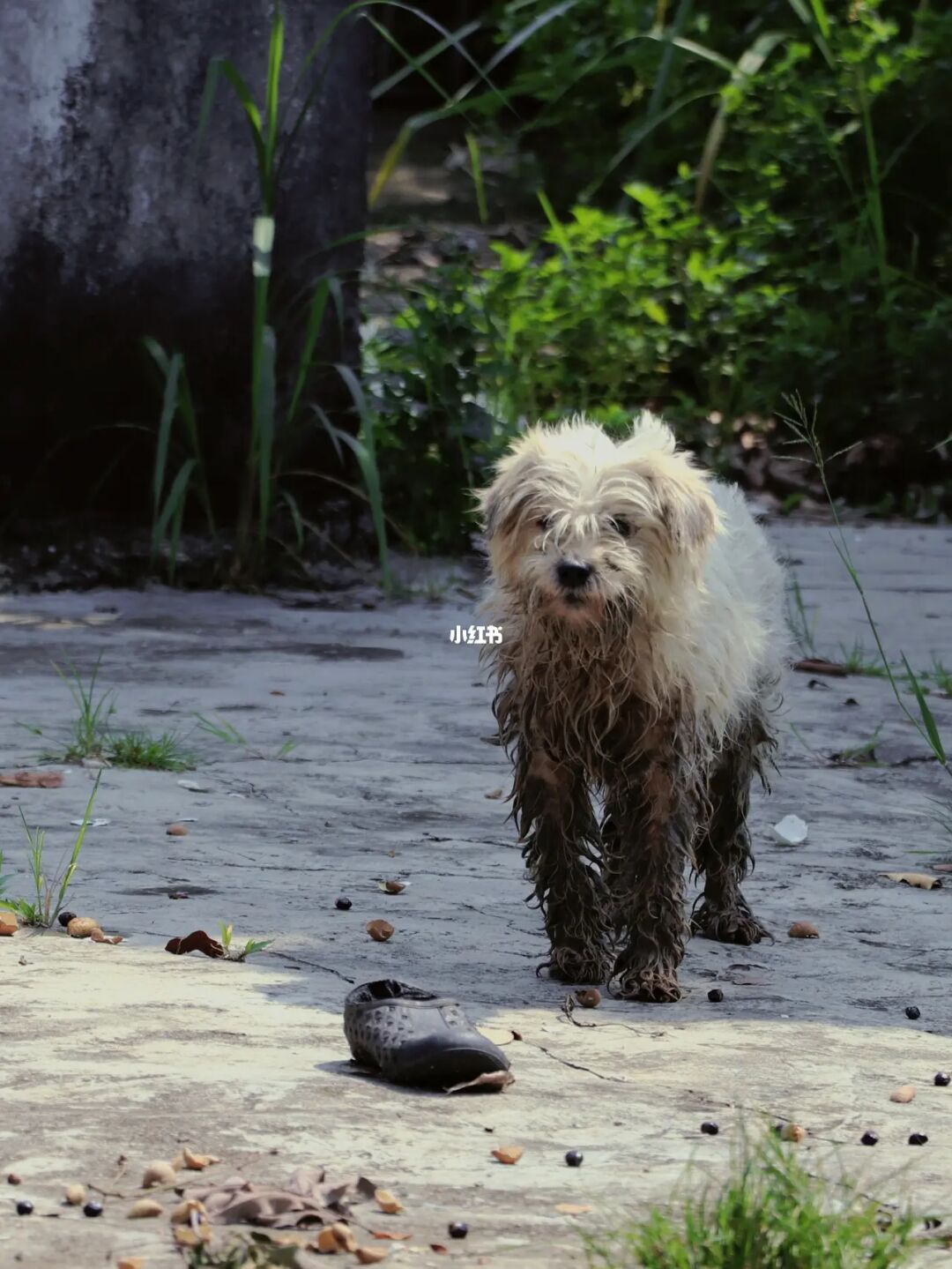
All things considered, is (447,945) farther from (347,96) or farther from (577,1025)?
(347,96)

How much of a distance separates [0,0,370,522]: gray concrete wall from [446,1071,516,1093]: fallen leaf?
596 cm

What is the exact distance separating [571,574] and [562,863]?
0.70m

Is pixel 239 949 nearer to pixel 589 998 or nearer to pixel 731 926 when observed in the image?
pixel 589 998

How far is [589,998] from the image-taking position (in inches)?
170

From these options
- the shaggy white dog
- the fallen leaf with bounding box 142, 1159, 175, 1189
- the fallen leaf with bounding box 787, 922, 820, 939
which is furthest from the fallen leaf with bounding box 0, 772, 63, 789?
the fallen leaf with bounding box 142, 1159, 175, 1189

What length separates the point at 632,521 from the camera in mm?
4301

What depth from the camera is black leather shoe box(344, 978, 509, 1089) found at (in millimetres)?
3516

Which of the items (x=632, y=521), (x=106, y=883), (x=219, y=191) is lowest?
(x=106, y=883)

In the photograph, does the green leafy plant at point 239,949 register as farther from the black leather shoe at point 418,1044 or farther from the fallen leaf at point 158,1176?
the fallen leaf at point 158,1176

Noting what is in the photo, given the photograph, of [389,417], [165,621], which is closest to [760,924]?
[165,621]

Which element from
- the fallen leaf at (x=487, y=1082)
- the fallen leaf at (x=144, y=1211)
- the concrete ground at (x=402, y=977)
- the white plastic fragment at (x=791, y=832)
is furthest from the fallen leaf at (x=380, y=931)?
the fallen leaf at (x=144, y=1211)

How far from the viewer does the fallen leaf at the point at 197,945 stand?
14.4 feet

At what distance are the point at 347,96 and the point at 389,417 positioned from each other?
1.42 meters

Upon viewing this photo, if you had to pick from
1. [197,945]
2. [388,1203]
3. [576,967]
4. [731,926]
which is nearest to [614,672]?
[576,967]
